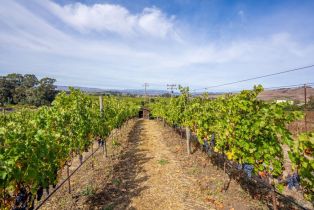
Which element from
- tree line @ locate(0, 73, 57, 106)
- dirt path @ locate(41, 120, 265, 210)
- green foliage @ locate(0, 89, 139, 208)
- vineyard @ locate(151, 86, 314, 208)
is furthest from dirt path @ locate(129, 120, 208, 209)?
tree line @ locate(0, 73, 57, 106)

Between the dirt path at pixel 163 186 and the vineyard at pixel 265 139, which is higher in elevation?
the vineyard at pixel 265 139

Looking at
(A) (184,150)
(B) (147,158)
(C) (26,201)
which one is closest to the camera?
(C) (26,201)

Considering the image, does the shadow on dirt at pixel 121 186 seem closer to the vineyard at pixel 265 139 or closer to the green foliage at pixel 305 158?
the vineyard at pixel 265 139

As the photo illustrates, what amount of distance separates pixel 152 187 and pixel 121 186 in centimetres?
97

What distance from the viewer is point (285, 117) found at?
512cm

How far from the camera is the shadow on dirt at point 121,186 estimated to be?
20.5 feet

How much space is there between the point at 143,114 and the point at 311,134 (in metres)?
44.1

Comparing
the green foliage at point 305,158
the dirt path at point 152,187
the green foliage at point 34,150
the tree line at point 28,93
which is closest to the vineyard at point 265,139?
the green foliage at point 305,158

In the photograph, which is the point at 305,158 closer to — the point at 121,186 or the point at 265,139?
the point at 265,139

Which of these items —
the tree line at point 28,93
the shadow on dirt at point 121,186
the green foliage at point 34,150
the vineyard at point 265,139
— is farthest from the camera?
the tree line at point 28,93

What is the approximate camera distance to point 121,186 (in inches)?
294

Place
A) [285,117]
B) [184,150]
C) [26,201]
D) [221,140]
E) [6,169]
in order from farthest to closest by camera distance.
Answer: [184,150] → [221,140] → [285,117] → [26,201] → [6,169]

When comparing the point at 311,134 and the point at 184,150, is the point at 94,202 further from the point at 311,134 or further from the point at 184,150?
the point at 184,150

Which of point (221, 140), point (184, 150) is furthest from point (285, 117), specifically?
point (184, 150)
